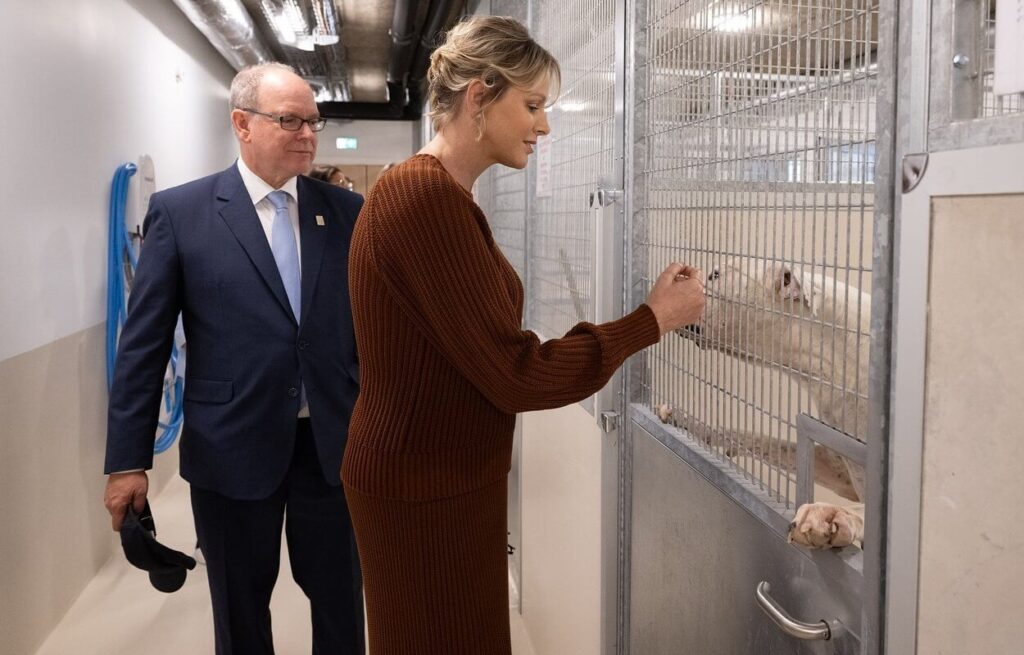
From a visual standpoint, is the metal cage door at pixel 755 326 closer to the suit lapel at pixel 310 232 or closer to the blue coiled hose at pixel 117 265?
the suit lapel at pixel 310 232

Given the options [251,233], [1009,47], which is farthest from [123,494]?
[1009,47]

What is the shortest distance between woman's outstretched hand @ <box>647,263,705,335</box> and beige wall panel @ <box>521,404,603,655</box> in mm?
673

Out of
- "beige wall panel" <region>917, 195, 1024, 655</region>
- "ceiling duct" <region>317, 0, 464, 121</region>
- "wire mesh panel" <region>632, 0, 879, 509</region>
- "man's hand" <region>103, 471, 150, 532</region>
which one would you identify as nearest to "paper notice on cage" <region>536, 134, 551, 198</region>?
"ceiling duct" <region>317, 0, 464, 121</region>

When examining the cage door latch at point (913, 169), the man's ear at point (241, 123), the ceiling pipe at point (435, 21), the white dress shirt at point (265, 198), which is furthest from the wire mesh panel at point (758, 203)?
the ceiling pipe at point (435, 21)

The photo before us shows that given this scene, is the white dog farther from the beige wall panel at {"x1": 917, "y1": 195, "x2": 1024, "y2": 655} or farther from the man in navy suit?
the man in navy suit

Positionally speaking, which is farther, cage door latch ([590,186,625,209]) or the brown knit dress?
cage door latch ([590,186,625,209])

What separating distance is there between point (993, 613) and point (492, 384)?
0.67 metres

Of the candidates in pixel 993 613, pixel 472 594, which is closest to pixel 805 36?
pixel 993 613

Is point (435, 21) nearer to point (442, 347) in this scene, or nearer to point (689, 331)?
point (689, 331)

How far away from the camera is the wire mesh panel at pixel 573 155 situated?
6.49 feet

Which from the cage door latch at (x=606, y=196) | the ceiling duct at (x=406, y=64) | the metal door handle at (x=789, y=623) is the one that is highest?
the ceiling duct at (x=406, y=64)

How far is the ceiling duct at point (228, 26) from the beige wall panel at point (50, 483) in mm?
2370

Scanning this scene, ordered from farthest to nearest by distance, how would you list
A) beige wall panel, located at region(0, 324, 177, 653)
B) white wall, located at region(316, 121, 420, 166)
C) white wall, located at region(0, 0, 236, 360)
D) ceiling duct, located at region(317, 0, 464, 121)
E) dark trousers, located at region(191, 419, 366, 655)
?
white wall, located at region(316, 121, 420, 166), ceiling duct, located at region(317, 0, 464, 121), white wall, located at region(0, 0, 236, 360), beige wall panel, located at region(0, 324, 177, 653), dark trousers, located at region(191, 419, 366, 655)

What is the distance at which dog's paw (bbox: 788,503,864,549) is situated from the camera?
3.27 feet
